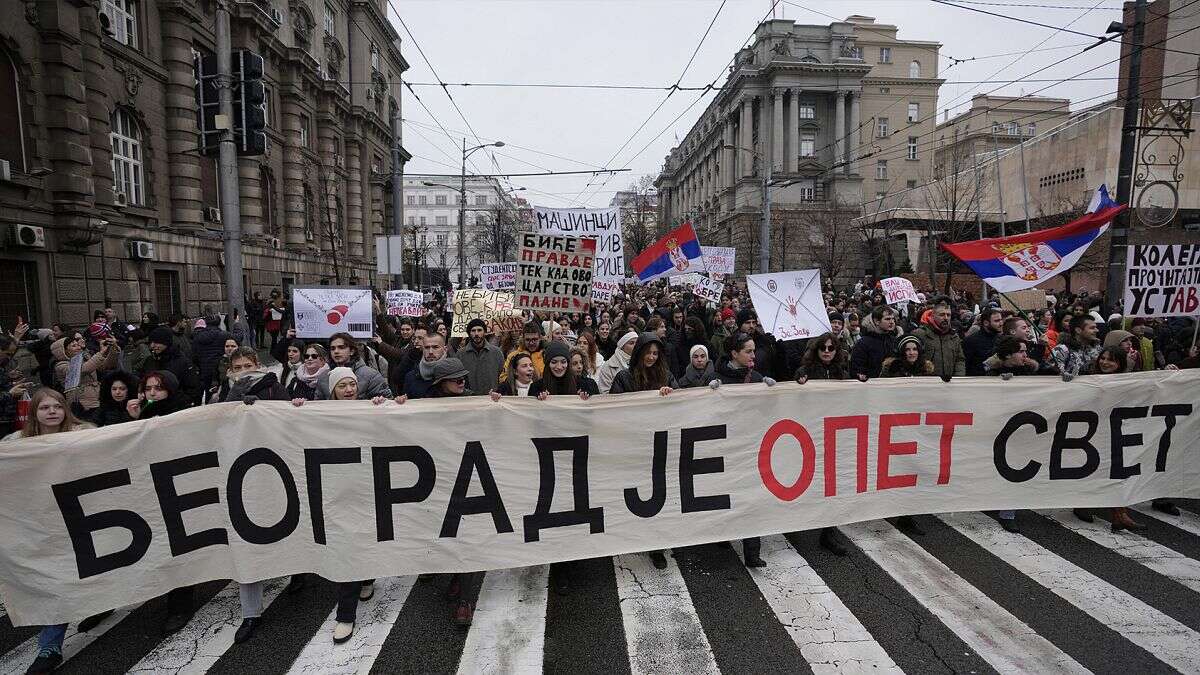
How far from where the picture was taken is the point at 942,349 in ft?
22.9

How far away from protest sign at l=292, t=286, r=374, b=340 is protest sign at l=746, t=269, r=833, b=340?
4809mm

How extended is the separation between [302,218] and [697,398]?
28.4m

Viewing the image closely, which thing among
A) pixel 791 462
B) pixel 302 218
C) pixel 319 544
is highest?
pixel 302 218

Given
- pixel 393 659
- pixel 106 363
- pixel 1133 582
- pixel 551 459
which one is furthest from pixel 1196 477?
pixel 106 363

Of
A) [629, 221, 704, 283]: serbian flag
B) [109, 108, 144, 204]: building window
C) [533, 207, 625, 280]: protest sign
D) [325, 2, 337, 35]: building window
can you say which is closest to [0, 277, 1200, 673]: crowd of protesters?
[629, 221, 704, 283]: serbian flag

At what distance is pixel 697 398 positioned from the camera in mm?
4797

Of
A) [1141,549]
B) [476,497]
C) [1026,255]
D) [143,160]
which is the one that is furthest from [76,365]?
[143,160]

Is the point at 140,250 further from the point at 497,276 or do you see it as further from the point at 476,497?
the point at 476,497

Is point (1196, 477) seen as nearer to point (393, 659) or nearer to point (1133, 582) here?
point (1133, 582)

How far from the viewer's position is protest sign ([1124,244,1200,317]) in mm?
6887

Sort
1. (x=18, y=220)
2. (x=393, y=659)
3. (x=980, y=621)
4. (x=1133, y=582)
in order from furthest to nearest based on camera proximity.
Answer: (x=18, y=220) < (x=1133, y=582) < (x=980, y=621) < (x=393, y=659)

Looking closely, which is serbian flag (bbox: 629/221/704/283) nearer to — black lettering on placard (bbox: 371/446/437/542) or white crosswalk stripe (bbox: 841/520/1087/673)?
white crosswalk stripe (bbox: 841/520/1087/673)

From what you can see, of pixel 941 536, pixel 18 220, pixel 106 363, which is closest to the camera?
pixel 941 536

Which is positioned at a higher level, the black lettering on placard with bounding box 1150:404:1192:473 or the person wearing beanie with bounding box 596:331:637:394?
the person wearing beanie with bounding box 596:331:637:394
